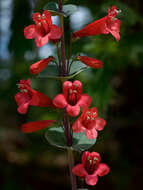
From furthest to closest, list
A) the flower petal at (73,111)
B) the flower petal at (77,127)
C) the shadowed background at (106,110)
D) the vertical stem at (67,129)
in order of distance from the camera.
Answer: the shadowed background at (106,110)
the vertical stem at (67,129)
the flower petal at (77,127)
the flower petal at (73,111)

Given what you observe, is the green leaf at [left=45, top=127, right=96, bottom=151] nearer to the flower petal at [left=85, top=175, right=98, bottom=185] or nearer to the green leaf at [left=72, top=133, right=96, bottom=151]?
the green leaf at [left=72, top=133, right=96, bottom=151]

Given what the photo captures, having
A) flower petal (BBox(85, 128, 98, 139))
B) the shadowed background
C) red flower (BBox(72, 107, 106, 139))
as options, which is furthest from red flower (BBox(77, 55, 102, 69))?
the shadowed background

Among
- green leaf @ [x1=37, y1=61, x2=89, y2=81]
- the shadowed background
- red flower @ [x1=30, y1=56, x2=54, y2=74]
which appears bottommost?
the shadowed background

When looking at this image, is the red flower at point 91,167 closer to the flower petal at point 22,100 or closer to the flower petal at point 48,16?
the flower petal at point 22,100

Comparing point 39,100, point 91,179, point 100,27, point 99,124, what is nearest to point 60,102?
point 39,100

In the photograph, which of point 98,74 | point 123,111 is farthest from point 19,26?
point 123,111

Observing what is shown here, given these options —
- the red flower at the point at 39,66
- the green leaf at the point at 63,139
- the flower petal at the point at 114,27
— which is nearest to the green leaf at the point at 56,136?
the green leaf at the point at 63,139
